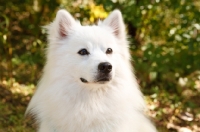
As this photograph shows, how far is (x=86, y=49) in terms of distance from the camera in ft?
9.70

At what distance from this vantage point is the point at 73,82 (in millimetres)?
2990

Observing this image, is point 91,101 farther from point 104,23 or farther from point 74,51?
point 104,23

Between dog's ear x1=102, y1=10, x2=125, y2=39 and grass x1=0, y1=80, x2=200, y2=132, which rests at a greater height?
dog's ear x1=102, y1=10, x2=125, y2=39

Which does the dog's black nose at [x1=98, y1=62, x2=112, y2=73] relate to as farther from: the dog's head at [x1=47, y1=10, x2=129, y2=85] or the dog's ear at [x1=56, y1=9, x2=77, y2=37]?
the dog's ear at [x1=56, y1=9, x2=77, y2=37]

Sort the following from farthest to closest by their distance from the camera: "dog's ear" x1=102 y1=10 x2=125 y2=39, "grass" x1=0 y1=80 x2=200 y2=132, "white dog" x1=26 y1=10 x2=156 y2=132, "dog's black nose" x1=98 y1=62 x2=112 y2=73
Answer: "grass" x1=0 y1=80 x2=200 y2=132 → "dog's ear" x1=102 y1=10 x2=125 y2=39 → "white dog" x1=26 y1=10 x2=156 y2=132 → "dog's black nose" x1=98 y1=62 x2=112 y2=73

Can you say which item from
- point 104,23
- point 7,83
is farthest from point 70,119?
point 7,83

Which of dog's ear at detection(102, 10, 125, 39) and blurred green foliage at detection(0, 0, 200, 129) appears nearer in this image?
dog's ear at detection(102, 10, 125, 39)

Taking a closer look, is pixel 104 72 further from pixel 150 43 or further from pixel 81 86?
pixel 150 43


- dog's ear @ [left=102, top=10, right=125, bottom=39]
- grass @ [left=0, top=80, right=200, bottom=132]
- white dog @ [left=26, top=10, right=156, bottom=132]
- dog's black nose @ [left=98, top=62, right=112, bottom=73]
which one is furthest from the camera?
grass @ [left=0, top=80, right=200, bottom=132]

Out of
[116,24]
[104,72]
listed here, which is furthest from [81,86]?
[116,24]

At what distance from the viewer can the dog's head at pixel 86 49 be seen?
9.25 ft

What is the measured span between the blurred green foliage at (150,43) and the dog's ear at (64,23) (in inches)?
50.8

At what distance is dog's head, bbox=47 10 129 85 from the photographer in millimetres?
2818

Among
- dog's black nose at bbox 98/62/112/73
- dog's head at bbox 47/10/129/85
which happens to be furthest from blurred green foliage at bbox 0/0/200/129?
dog's black nose at bbox 98/62/112/73
